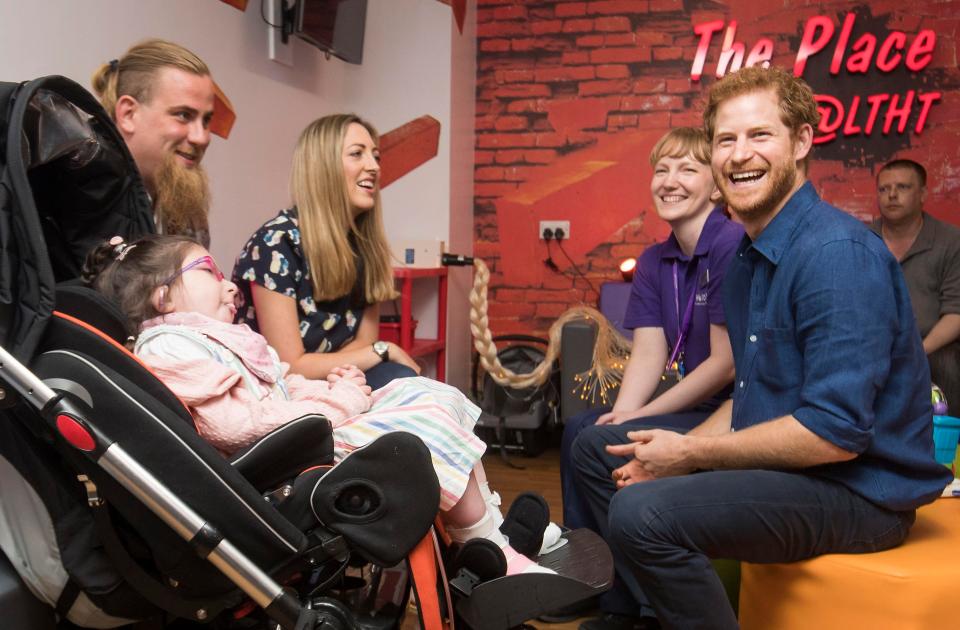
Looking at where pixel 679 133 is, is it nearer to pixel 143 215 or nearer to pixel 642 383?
pixel 642 383

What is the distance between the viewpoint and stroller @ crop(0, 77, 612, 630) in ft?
3.68

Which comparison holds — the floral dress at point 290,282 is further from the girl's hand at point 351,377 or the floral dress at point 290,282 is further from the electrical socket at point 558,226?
the electrical socket at point 558,226

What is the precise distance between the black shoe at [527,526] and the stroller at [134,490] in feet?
1.14

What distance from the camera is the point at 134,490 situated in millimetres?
1097

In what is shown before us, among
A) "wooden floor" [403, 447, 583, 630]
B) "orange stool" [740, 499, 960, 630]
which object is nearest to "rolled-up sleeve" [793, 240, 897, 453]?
"orange stool" [740, 499, 960, 630]

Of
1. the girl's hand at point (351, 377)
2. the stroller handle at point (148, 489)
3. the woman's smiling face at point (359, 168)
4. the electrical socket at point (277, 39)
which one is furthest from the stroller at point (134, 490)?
the electrical socket at point (277, 39)

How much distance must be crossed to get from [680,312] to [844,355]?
0.95 meters

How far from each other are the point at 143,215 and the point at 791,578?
1.52m

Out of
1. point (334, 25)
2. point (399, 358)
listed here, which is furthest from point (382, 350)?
point (334, 25)

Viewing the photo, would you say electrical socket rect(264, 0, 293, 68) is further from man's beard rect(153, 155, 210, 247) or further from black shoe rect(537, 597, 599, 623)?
black shoe rect(537, 597, 599, 623)

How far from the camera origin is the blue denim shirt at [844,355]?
A: 144 centimetres

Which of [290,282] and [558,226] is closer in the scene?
[290,282]

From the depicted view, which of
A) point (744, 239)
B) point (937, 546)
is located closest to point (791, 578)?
point (937, 546)

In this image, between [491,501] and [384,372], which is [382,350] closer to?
[384,372]
